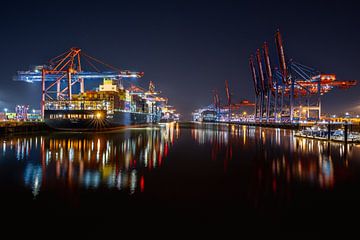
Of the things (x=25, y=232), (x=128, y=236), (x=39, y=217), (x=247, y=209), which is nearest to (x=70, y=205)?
(x=39, y=217)

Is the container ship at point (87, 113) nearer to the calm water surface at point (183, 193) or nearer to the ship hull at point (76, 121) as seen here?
the ship hull at point (76, 121)

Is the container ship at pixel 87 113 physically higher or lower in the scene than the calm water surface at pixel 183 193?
higher

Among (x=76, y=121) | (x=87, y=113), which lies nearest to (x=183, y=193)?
(x=76, y=121)

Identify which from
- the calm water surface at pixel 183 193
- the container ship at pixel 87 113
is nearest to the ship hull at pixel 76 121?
the container ship at pixel 87 113

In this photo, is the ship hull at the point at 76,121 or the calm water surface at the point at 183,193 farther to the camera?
the ship hull at the point at 76,121

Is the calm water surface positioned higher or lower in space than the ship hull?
lower

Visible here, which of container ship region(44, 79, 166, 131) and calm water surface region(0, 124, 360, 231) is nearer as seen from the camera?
calm water surface region(0, 124, 360, 231)

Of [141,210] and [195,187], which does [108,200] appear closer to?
[141,210]

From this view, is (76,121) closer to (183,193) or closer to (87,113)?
(87,113)

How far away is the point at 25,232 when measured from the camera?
5.21m

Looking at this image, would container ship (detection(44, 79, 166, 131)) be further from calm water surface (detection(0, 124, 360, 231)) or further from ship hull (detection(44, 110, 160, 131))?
calm water surface (detection(0, 124, 360, 231))

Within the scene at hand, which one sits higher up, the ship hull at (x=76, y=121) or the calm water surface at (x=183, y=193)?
the ship hull at (x=76, y=121)

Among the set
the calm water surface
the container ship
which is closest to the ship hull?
the container ship

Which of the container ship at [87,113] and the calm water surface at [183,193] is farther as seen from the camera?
the container ship at [87,113]
